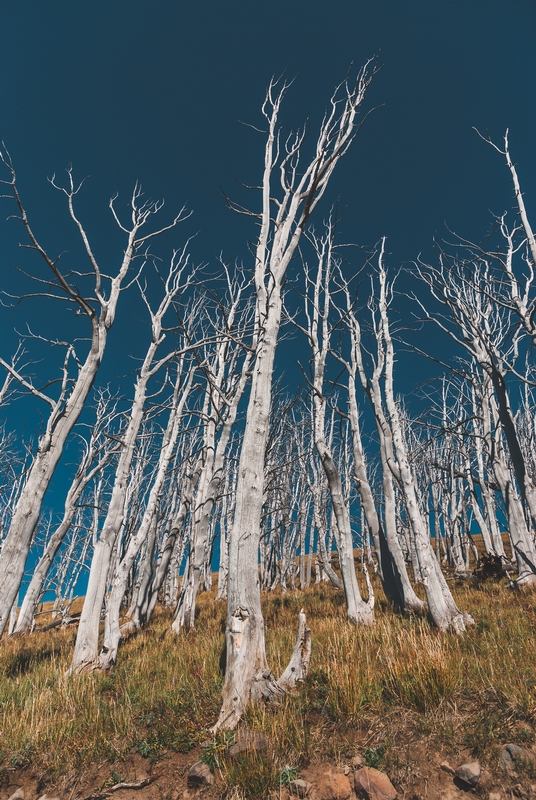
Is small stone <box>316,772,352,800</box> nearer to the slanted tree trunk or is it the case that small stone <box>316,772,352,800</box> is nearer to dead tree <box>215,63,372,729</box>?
dead tree <box>215,63,372,729</box>

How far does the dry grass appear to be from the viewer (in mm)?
2715

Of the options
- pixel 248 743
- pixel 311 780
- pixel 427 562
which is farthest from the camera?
pixel 427 562

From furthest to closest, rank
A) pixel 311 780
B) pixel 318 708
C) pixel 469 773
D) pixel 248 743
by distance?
pixel 318 708, pixel 248 743, pixel 311 780, pixel 469 773

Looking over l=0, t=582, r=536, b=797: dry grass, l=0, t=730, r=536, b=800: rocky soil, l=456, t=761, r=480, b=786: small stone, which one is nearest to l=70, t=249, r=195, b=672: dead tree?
l=0, t=582, r=536, b=797: dry grass

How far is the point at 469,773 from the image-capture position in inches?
91.7

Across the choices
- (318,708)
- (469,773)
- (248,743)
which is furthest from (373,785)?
(318,708)

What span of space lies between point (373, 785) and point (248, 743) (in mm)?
906

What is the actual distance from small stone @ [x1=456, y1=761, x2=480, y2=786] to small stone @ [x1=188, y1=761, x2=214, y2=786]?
5.48 feet

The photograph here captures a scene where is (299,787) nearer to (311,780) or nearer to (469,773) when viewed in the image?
(311,780)

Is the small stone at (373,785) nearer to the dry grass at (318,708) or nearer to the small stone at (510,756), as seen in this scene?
the dry grass at (318,708)

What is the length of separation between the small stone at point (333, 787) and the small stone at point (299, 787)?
81 millimetres

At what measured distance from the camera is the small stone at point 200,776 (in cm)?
258

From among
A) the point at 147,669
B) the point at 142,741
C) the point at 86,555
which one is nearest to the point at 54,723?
the point at 142,741

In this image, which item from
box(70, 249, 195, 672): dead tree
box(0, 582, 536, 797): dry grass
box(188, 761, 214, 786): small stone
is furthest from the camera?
box(70, 249, 195, 672): dead tree
